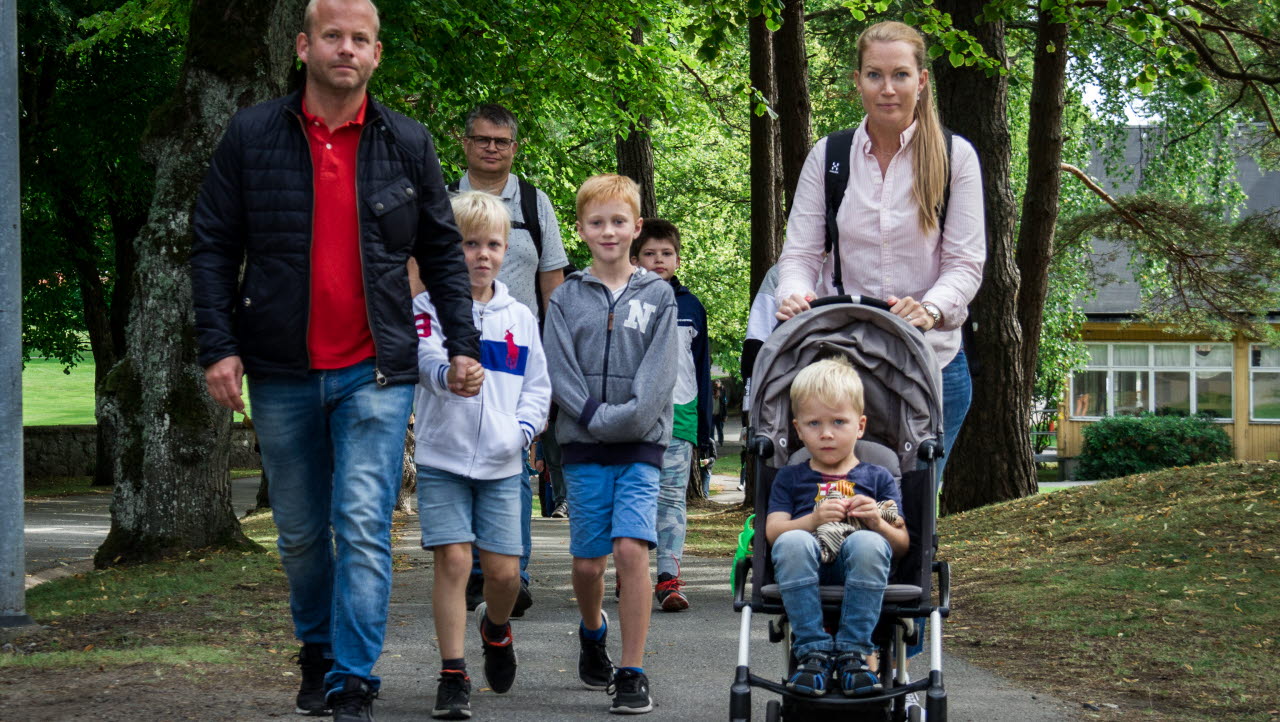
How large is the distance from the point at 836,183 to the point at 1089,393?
41067 millimetres

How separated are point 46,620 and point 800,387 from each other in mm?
4782

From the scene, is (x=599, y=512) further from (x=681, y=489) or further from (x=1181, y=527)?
(x=1181, y=527)

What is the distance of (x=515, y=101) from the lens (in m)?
18.6

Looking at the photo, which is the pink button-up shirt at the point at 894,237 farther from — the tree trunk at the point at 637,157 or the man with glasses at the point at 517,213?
the tree trunk at the point at 637,157

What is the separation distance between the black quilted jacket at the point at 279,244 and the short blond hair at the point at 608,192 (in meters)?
1.08

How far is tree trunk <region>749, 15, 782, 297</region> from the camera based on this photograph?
62.5 feet

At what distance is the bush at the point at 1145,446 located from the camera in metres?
35.2

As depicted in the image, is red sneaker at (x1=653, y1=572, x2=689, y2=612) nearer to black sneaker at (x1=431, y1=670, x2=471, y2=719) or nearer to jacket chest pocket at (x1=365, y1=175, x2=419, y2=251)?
black sneaker at (x1=431, y1=670, x2=471, y2=719)

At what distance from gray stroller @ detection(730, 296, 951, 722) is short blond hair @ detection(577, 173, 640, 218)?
1.18 m

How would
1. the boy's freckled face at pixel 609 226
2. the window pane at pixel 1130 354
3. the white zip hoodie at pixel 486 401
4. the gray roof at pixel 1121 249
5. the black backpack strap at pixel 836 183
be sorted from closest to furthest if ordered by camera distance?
the black backpack strap at pixel 836 183
the white zip hoodie at pixel 486 401
the boy's freckled face at pixel 609 226
the gray roof at pixel 1121 249
the window pane at pixel 1130 354

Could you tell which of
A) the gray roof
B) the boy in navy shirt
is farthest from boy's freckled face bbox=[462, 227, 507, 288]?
the gray roof

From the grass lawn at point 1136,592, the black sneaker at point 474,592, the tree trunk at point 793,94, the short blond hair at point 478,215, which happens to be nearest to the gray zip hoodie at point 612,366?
the short blond hair at point 478,215

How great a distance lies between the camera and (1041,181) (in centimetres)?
1702

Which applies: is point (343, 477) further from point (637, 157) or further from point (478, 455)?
point (637, 157)
